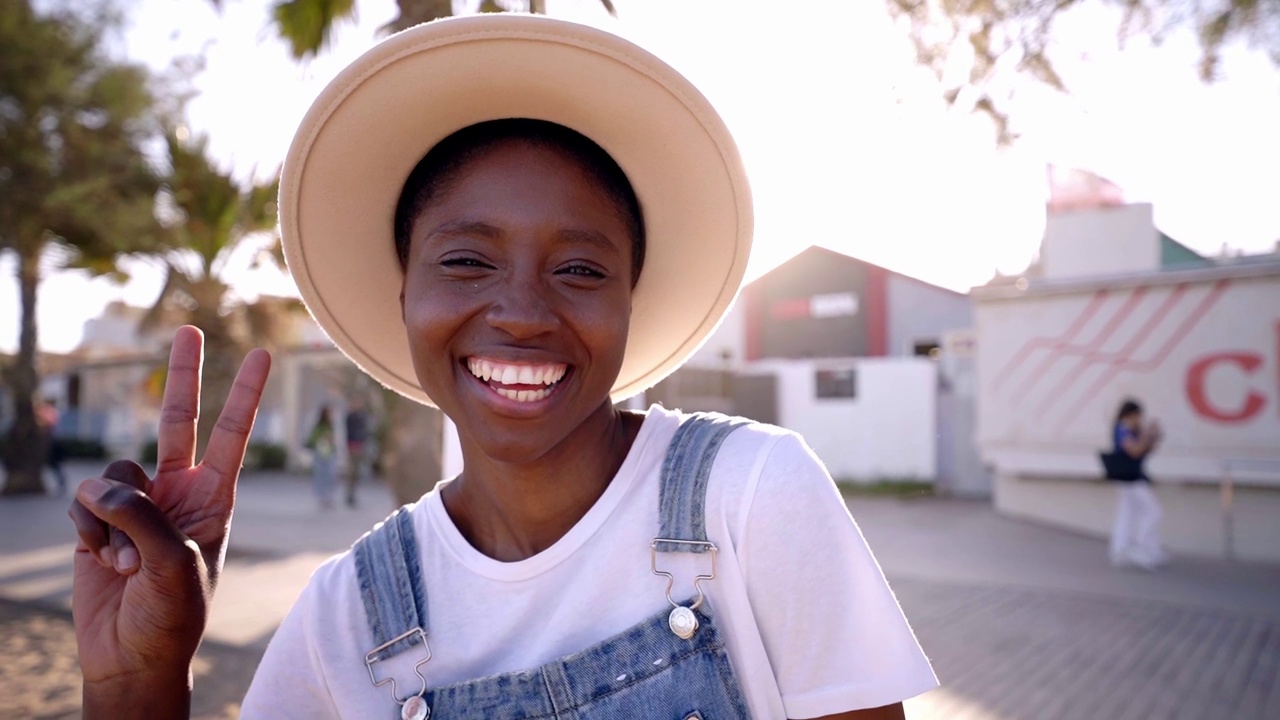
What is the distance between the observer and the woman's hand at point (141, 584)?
127 centimetres

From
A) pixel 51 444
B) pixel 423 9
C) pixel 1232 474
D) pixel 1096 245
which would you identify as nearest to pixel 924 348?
pixel 1096 245

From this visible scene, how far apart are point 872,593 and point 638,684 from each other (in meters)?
0.34

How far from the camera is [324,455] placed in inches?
540

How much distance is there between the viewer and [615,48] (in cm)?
136

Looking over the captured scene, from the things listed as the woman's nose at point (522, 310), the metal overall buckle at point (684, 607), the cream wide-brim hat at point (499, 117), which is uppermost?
the cream wide-brim hat at point (499, 117)

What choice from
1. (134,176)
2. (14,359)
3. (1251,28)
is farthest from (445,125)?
(14,359)

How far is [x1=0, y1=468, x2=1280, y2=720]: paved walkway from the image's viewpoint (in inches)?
194

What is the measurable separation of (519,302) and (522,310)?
0.6 inches

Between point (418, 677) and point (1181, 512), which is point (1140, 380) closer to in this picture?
point (1181, 512)

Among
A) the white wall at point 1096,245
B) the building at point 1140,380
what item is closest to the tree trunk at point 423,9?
the building at point 1140,380

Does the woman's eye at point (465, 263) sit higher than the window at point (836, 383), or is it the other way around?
the woman's eye at point (465, 263)

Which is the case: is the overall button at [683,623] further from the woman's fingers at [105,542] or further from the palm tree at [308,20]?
the palm tree at [308,20]

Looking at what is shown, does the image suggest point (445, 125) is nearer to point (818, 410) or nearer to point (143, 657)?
point (143, 657)

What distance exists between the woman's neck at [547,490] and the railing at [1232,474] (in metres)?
10.8
